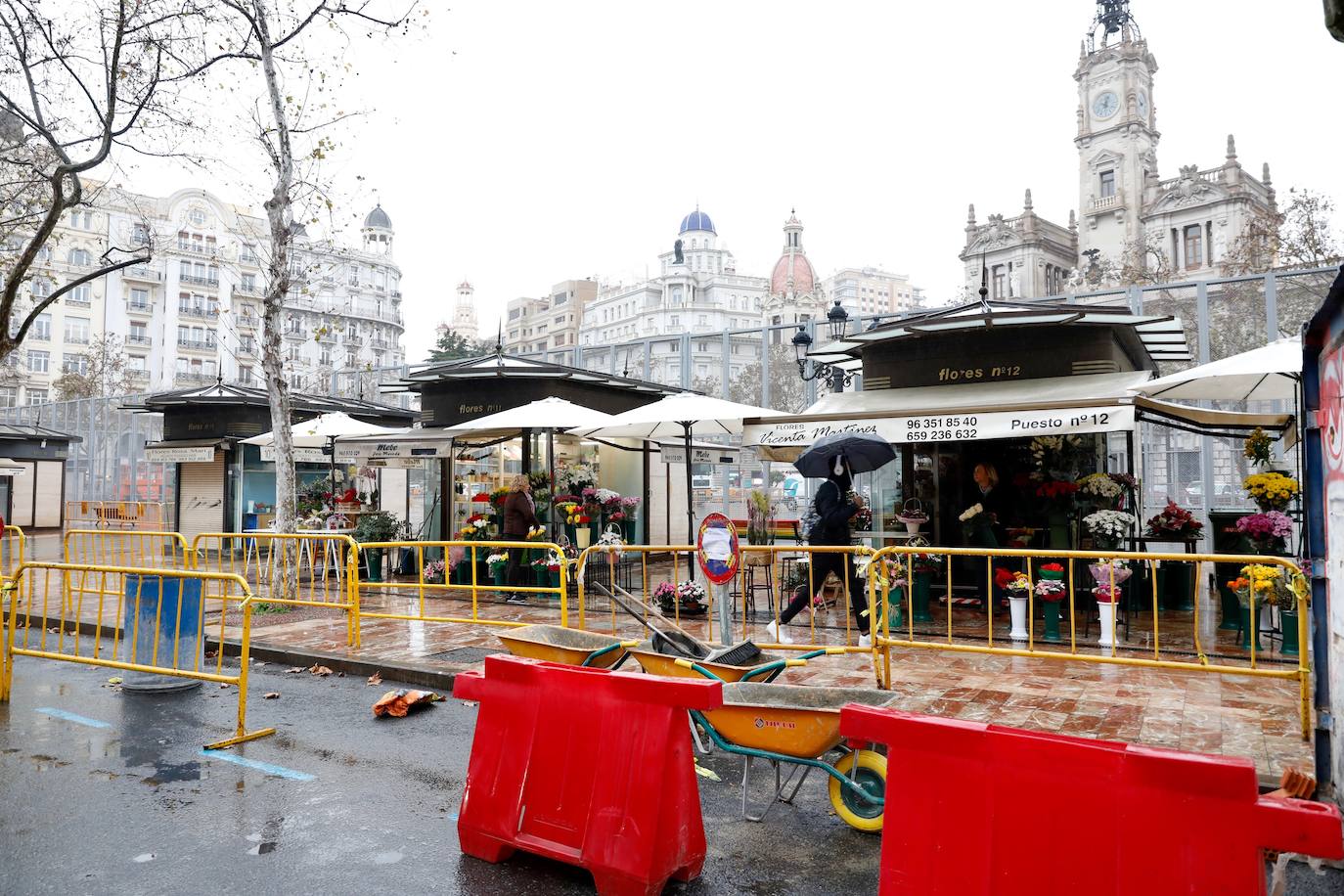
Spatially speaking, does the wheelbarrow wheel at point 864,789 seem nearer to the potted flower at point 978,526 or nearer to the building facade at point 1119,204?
the potted flower at point 978,526

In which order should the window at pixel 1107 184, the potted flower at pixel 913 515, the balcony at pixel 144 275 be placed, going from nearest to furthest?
the potted flower at pixel 913 515, the balcony at pixel 144 275, the window at pixel 1107 184

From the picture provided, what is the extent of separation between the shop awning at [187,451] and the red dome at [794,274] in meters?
91.0

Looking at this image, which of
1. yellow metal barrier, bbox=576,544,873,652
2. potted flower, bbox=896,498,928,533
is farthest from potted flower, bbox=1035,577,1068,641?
potted flower, bbox=896,498,928,533

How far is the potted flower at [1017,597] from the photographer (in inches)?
341

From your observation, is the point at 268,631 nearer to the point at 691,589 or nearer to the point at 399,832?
the point at 691,589

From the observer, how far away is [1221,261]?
5916cm

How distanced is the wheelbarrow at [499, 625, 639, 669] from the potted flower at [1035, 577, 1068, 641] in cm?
483

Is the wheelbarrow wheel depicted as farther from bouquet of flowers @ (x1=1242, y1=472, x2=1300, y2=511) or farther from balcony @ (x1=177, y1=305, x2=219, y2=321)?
balcony @ (x1=177, y1=305, x2=219, y2=321)

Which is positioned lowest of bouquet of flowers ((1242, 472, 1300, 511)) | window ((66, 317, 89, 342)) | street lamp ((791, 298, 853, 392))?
bouquet of flowers ((1242, 472, 1300, 511))

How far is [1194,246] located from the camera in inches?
2507

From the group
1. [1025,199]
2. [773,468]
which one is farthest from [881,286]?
[773,468]

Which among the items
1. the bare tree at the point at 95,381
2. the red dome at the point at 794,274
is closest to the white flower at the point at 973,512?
the bare tree at the point at 95,381

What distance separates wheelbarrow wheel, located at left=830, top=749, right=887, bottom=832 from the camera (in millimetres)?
4484

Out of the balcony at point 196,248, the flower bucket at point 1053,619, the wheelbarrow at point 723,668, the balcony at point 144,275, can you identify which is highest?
the balcony at point 196,248
